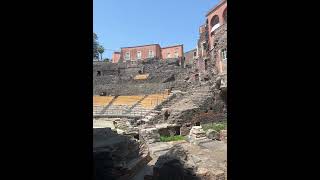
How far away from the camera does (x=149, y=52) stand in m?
52.5

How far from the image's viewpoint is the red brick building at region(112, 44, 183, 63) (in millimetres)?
51375

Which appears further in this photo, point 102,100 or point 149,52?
point 149,52

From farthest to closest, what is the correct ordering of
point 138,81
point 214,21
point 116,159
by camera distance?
1. point 214,21
2. point 138,81
3. point 116,159

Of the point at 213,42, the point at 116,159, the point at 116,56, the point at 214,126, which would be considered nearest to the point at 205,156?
the point at 116,159

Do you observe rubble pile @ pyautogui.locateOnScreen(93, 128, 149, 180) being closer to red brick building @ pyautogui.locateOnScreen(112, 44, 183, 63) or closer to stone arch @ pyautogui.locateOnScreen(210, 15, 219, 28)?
stone arch @ pyautogui.locateOnScreen(210, 15, 219, 28)

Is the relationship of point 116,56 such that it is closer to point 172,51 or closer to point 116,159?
point 172,51

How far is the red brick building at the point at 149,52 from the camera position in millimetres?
51375

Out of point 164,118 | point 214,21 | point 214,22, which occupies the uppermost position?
point 214,21

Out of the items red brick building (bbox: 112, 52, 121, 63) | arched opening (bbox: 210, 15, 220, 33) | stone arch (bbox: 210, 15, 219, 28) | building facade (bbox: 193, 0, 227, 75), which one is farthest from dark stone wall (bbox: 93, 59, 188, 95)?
red brick building (bbox: 112, 52, 121, 63)

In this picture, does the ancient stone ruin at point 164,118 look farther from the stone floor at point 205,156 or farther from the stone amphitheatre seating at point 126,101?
the stone amphitheatre seating at point 126,101

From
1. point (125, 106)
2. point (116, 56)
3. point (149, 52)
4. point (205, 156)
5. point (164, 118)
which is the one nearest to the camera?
point (205, 156)

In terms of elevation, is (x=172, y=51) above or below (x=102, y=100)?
above
